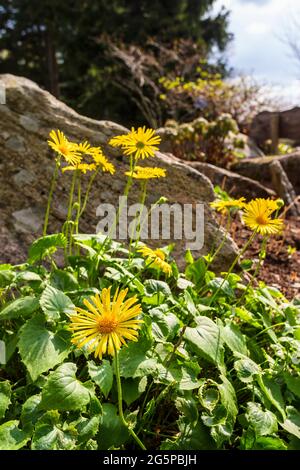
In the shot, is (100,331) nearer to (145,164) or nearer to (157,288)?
(157,288)

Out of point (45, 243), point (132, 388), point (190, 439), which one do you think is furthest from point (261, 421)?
point (45, 243)

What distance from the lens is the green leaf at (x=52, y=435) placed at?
1.16m

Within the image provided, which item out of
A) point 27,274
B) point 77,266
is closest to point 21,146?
point 77,266

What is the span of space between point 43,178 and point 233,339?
1430 mm

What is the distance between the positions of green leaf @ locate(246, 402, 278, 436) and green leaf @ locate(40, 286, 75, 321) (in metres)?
0.62

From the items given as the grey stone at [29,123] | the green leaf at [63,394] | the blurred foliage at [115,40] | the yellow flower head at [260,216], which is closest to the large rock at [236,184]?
the grey stone at [29,123]

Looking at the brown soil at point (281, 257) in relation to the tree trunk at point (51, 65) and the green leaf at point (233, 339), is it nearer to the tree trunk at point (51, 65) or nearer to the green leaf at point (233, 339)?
the green leaf at point (233, 339)

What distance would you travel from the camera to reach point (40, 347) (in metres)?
1.38

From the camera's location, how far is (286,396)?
161 centimetres

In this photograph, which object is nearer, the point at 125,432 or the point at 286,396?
the point at 125,432

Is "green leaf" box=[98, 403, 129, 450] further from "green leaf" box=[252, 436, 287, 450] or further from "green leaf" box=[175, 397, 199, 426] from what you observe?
"green leaf" box=[252, 436, 287, 450]

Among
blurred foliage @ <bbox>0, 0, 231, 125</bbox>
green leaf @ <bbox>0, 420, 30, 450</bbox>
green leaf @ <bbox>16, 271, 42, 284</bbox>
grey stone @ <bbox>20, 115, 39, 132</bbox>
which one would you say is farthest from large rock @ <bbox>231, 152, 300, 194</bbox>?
blurred foliage @ <bbox>0, 0, 231, 125</bbox>
